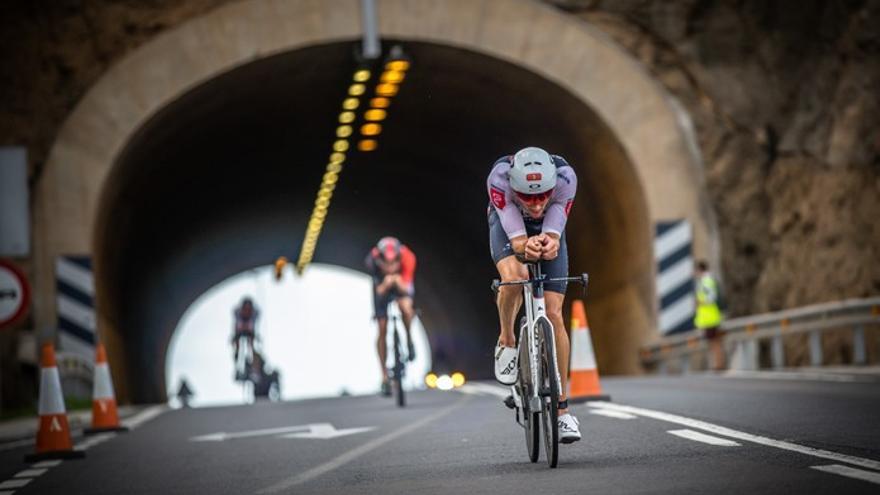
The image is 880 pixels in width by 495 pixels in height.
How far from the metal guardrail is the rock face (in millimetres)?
940

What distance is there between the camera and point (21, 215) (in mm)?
19328

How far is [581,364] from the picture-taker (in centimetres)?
A: 1517

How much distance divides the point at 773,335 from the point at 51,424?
40.3 ft

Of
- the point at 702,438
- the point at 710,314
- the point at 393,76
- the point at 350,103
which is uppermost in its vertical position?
the point at 350,103

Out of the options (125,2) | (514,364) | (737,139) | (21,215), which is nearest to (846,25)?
(737,139)

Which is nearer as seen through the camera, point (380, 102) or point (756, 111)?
point (756, 111)

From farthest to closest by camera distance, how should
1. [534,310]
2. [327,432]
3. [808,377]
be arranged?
1. [808,377]
2. [327,432]
3. [534,310]

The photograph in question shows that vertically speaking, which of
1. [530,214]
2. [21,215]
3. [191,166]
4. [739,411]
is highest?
[191,166]

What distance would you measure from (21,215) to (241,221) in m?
20.4

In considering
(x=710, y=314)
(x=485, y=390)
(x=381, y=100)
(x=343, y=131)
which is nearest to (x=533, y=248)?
(x=485, y=390)

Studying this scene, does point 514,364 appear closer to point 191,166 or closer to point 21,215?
point 21,215

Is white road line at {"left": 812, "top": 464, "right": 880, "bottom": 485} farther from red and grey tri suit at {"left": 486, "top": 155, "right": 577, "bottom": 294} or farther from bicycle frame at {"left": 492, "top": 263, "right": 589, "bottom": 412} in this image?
red and grey tri suit at {"left": 486, "top": 155, "right": 577, "bottom": 294}

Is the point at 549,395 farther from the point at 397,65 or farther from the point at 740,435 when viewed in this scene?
the point at 397,65

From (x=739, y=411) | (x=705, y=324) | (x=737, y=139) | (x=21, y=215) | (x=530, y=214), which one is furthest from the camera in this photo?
(x=737, y=139)
